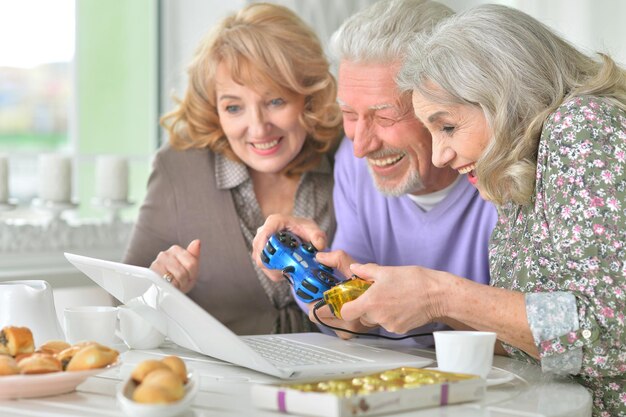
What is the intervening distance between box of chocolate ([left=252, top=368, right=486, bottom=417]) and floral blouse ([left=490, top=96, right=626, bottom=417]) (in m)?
0.21

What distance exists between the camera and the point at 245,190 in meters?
2.42

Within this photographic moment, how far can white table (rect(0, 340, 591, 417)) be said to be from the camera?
45.2 inches

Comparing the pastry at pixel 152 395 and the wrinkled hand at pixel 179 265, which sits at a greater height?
the pastry at pixel 152 395

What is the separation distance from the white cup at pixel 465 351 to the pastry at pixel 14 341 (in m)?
0.57

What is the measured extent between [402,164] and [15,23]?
76.3 inches

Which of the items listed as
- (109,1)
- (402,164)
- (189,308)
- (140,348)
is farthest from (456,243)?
(109,1)

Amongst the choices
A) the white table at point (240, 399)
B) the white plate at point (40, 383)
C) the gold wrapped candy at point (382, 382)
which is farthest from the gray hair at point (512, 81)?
the white plate at point (40, 383)

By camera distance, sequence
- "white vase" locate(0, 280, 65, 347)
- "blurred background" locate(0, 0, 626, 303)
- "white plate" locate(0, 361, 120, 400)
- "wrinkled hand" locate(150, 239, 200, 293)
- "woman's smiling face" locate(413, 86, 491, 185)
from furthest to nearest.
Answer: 1. "blurred background" locate(0, 0, 626, 303)
2. "wrinkled hand" locate(150, 239, 200, 293)
3. "woman's smiling face" locate(413, 86, 491, 185)
4. "white vase" locate(0, 280, 65, 347)
5. "white plate" locate(0, 361, 120, 400)

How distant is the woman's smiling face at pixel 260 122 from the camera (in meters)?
2.29

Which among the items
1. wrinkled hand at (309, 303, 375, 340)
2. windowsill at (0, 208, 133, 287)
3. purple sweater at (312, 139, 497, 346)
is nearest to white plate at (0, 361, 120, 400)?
wrinkled hand at (309, 303, 375, 340)

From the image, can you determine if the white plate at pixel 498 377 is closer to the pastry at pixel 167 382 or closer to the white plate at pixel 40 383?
the pastry at pixel 167 382

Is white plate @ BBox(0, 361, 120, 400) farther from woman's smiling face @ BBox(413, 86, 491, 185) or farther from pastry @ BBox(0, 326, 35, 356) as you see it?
woman's smiling face @ BBox(413, 86, 491, 185)

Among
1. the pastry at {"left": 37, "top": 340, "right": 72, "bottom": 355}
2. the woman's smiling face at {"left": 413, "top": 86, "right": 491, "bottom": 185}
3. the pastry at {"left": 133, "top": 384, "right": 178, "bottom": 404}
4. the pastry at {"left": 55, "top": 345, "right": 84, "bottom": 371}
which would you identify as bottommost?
the pastry at {"left": 37, "top": 340, "right": 72, "bottom": 355}

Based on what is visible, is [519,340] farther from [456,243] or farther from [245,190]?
[245,190]
